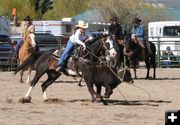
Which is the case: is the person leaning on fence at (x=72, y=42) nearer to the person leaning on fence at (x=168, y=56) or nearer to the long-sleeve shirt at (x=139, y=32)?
the long-sleeve shirt at (x=139, y=32)

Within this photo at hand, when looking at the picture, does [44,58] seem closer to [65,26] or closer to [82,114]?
[82,114]

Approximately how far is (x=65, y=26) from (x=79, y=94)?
23.8 metres

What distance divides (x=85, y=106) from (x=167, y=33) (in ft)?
72.6

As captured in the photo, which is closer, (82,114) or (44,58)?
(82,114)

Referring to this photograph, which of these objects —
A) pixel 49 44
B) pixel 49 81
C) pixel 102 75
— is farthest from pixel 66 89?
pixel 49 44

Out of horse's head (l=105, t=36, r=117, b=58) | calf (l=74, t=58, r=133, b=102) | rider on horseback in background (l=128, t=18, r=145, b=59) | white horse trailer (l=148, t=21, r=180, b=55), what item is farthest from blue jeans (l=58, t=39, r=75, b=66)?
white horse trailer (l=148, t=21, r=180, b=55)

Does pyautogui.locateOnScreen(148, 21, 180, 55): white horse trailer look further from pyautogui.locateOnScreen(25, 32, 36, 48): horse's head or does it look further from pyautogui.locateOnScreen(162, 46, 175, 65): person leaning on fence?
pyautogui.locateOnScreen(25, 32, 36, 48): horse's head

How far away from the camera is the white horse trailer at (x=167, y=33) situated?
96.2ft

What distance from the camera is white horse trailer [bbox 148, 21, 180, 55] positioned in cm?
2931

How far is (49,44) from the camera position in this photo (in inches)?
1123

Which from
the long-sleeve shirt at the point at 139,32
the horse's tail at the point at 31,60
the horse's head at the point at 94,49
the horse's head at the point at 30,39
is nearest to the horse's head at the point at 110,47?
the horse's head at the point at 94,49

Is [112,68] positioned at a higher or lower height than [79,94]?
higher

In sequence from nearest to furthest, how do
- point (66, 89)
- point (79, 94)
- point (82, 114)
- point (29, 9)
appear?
point (82, 114) < point (79, 94) < point (66, 89) < point (29, 9)


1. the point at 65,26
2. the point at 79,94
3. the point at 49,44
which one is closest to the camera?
the point at 79,94
